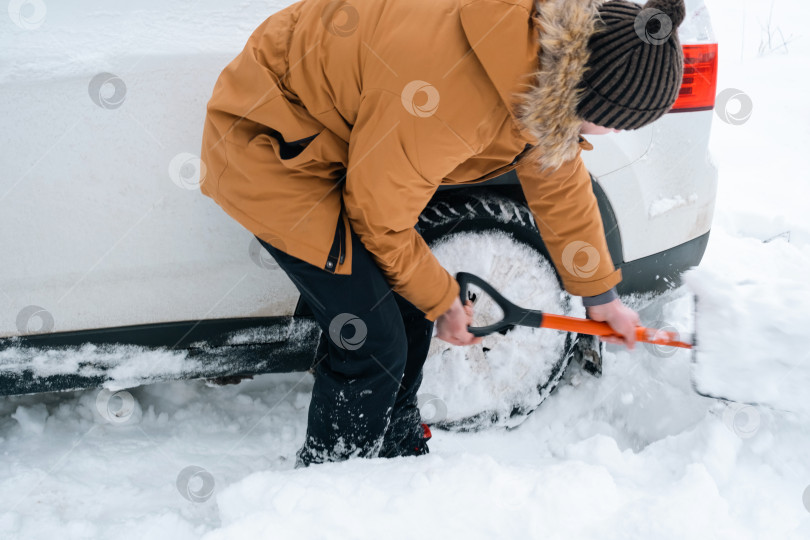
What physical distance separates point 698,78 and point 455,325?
1068mm

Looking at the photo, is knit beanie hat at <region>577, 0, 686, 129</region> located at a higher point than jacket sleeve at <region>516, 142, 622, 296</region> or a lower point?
higher

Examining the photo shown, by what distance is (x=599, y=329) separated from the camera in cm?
171

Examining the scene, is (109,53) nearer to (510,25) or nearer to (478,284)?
(510,25)

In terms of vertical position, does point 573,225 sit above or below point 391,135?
below

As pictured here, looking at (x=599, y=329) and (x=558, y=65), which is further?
(x=599, y=329)

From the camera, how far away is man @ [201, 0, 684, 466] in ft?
3.55

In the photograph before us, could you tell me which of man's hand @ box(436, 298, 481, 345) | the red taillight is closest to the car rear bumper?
the red taillight

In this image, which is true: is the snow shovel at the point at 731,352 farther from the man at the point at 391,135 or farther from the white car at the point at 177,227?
the white car at the point at 177,227

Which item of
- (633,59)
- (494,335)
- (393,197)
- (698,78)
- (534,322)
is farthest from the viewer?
(494,335)

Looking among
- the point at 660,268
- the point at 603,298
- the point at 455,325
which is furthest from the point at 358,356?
the point at 660,268

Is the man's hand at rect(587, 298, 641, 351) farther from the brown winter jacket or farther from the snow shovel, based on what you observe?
the brown winter jacket

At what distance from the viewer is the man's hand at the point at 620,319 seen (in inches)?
66.1

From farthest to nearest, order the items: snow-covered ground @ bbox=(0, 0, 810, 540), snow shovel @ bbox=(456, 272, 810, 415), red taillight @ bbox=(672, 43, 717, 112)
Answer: red taillight @ bbox=(672, 43, 717, 112) → snow shovel @ bbox=(456, 272, 810, 415) → snow-covered ground @ bbox=(0, 0, 810, 540)

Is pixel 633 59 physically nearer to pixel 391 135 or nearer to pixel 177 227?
pixel 391 135
